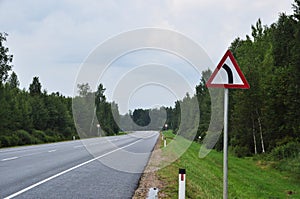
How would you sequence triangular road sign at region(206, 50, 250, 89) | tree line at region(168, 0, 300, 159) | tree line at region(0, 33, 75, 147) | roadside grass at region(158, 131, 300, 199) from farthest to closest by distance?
tree line at region(0, 33, 75, 147) < tree line at region(168, 0, 300, 159) < roadside grass at region(158, 131, 300, 199) < triangular road sign at region(206, 50, 250, 89)

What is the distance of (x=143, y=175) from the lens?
43.4 feet

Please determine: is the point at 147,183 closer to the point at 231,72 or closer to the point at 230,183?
the point at 231,72

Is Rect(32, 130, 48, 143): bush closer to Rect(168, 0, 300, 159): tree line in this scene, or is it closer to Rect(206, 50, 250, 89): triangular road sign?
Rect(168, 0, 300, 159): tree line

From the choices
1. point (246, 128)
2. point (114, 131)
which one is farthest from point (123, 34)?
point (114, 131)

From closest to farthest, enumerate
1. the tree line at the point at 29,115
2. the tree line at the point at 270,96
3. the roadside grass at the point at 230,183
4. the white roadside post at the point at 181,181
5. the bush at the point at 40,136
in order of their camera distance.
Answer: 1. the white roadside post at the point at 181,181
2. the roadside grass at the point at 230,183
3. the tree line at the point at 270,96
4. the tree line at the point at 29,115
5. the bush at the point at 40,136

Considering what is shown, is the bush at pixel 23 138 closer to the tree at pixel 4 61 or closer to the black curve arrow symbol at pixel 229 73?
the tree at pixel 4 61

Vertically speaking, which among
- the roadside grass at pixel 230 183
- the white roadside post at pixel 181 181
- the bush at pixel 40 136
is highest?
the bush at pixel 40 136

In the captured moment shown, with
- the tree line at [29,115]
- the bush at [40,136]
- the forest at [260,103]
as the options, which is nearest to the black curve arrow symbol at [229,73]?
the forest at [260,103]

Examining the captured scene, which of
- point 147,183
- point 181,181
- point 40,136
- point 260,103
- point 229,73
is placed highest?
point 260,103

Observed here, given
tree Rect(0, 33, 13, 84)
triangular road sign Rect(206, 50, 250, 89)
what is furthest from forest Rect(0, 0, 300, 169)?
triangular road sign Rect(206, 50, 250, 89)

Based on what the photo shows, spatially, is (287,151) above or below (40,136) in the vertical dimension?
below

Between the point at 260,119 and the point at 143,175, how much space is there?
26.0 meters

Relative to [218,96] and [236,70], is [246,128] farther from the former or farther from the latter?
[236,70]

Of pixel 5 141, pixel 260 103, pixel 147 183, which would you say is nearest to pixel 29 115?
pixel 5 141
